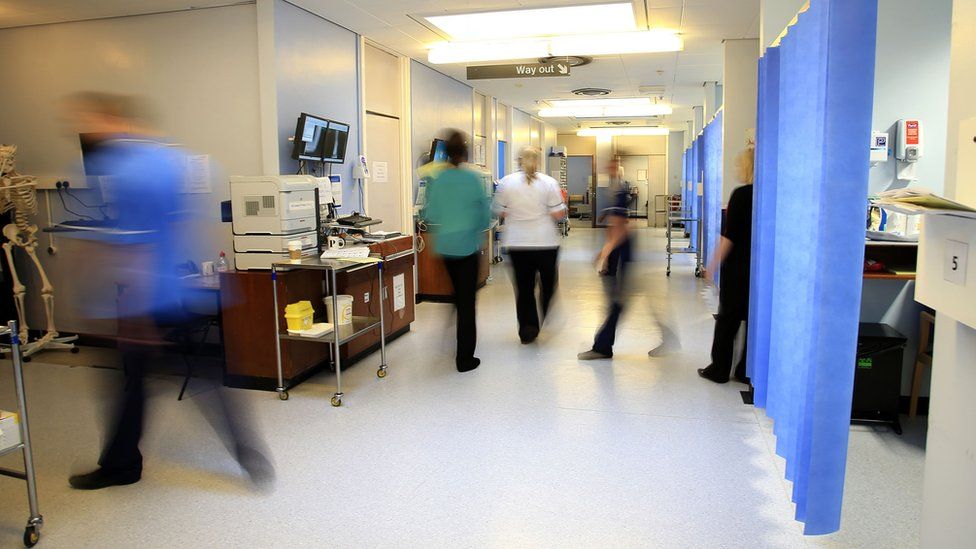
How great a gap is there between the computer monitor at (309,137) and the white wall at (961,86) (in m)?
4.54

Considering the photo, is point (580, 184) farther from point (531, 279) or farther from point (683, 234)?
point (531, 279)

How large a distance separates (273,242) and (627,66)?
5.58 m

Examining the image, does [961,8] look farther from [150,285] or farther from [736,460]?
[150,285]

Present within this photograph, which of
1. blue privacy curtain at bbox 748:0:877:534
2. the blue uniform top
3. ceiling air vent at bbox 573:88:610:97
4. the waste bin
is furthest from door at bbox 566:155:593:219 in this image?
the blue uniform top

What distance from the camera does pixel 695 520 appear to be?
111 inches

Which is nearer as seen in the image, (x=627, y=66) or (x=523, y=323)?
(x=523, y=323)

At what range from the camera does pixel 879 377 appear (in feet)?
12.5

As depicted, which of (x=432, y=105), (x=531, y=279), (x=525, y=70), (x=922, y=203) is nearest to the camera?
(x=922, y=203)

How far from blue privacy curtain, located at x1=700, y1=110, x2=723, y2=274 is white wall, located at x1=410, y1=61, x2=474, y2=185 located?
11.7 feet

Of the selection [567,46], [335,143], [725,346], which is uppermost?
[567,46]

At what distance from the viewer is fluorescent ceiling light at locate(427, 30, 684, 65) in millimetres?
6672

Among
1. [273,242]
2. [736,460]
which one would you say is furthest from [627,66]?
[736,460]

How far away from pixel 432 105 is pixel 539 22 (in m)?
2.64

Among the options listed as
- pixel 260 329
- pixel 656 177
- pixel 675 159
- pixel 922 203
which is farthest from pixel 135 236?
pixel 656 177
